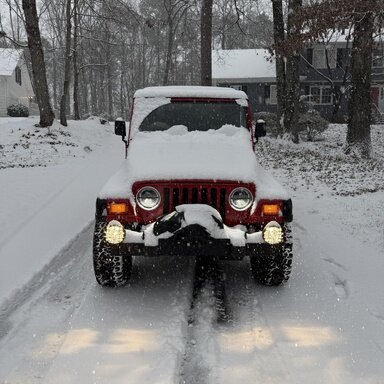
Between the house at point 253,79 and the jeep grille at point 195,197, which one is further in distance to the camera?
the house at point 253,79

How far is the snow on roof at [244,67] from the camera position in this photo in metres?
40.7

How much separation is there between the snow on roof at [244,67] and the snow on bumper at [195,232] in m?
36.7

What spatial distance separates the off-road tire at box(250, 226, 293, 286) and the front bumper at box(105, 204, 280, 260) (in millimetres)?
310

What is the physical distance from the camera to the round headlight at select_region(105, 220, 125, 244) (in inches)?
175

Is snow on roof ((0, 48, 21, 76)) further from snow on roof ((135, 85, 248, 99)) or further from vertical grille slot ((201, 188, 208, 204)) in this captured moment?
vertical grille slot ((201, 188, 208, 204))

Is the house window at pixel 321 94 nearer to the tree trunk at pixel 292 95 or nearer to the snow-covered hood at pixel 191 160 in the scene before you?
the tree trunk at pixel 292 95

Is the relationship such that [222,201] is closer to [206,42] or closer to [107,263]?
[107,263]

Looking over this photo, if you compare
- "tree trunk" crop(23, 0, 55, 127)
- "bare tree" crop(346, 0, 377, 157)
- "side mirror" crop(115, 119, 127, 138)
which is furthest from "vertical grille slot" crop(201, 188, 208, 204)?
"tree trunk" crop(23, 0, 55, 127)

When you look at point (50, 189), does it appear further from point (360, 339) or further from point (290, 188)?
point (360, 339)

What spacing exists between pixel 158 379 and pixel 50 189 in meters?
7.58

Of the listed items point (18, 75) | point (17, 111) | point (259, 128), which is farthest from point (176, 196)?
point (18, 75)

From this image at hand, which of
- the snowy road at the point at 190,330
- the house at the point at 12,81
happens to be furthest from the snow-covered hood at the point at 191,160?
the house at the point at 12,81

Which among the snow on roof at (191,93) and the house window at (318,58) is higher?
the house window at (318,58)

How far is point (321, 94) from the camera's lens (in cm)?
4034
